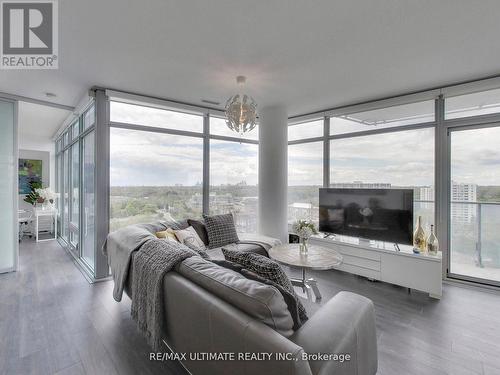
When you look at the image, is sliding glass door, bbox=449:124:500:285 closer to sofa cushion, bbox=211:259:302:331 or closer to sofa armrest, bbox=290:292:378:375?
sofa armrest, bbox=290:292:378:375

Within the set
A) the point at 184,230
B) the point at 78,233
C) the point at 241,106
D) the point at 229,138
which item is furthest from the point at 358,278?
the point at 78,233

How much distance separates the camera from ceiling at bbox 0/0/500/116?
6.26 ft

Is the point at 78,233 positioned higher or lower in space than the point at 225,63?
lower

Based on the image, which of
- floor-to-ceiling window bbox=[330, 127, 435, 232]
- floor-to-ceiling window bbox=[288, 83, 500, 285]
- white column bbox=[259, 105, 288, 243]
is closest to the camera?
floor-to-ceiling window bbox=[288, 83, 500, 285]

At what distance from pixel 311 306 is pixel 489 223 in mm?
2820

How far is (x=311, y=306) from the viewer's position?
2.71m

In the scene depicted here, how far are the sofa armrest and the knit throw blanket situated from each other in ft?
3.18

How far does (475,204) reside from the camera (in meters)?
3.38

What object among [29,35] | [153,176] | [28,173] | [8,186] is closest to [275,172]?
[153,176]

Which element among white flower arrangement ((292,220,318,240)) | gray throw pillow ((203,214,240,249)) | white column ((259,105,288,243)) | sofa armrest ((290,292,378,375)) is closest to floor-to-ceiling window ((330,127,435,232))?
white column ((259,105,288,243))

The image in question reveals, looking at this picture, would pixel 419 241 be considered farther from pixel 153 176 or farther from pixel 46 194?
pixel 46 194

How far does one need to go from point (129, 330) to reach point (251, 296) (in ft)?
5.74

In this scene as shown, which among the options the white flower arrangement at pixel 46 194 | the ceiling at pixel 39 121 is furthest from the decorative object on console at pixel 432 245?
the white flower arrangement at pixel 46 194

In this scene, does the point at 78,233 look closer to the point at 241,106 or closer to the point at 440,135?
the point at 241,106
